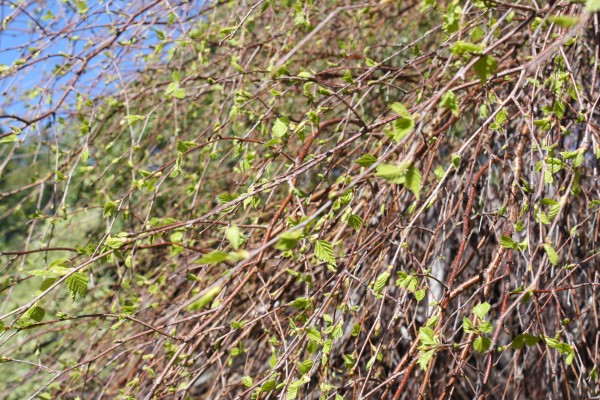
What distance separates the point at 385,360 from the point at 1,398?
185cm

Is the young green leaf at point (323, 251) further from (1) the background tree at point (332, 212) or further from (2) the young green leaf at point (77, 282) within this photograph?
(2) the young green leaf at point (77, 282)

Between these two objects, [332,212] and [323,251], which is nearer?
[323,251]

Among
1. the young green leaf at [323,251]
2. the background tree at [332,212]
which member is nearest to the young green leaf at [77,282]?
the background tree at [332,212]

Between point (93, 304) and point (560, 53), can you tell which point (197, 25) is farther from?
point (560, 53)

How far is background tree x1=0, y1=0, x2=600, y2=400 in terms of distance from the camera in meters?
1.58

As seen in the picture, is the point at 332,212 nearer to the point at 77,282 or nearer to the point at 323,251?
the point at 323,251

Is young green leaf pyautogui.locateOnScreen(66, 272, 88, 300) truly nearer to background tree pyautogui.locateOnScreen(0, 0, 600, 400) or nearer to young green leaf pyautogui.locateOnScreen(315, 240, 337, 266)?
background tree pyautogui.locateOnScreen(0, 0, 600, 400)

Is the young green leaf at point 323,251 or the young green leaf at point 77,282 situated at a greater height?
the young green leaf at point 77,282

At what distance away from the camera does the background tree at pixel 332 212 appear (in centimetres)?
158

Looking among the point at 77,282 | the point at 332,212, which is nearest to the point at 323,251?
the point at 332,212

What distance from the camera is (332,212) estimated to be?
5.55 feet

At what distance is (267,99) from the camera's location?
3.30m

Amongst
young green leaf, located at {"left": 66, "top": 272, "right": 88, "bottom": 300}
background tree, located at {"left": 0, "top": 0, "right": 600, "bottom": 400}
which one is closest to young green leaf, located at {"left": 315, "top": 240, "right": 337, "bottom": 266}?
background tree, located at {"left": 0, "top": 0, "right": 600, "bottom": 400}

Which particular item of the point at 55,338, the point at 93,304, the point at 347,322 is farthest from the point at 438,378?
the point at 55,338
